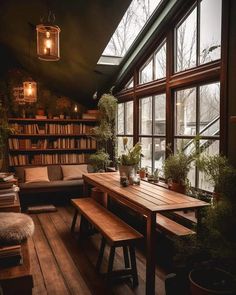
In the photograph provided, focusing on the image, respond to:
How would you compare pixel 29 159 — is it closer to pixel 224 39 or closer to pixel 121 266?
pixel 121 266

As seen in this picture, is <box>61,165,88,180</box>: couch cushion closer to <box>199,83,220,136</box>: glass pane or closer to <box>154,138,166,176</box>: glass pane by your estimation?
<box>154,138,166,176</box>: glass pane

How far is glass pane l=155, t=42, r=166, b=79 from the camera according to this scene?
4.32 metres

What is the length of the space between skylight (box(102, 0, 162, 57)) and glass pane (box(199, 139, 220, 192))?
1973 millimetres

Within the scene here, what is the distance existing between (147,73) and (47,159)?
287cm

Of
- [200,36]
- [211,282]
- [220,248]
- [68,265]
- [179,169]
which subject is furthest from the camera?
[200,36]

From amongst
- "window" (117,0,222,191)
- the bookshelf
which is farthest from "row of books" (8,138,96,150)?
"window" (117,0,222,191)

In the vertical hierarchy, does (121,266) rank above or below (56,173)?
below

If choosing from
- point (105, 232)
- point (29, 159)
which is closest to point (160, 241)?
point (105, 232)

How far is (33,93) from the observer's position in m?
5.20

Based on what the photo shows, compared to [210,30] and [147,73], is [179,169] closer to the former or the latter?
[210,30]

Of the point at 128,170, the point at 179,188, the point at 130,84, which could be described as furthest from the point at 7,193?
the point at 130,84

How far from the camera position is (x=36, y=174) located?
5.90 meters

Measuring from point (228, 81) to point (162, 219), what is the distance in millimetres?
1590

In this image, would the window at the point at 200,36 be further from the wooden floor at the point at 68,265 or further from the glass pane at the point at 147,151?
the wooden floor at the point at 68,265
